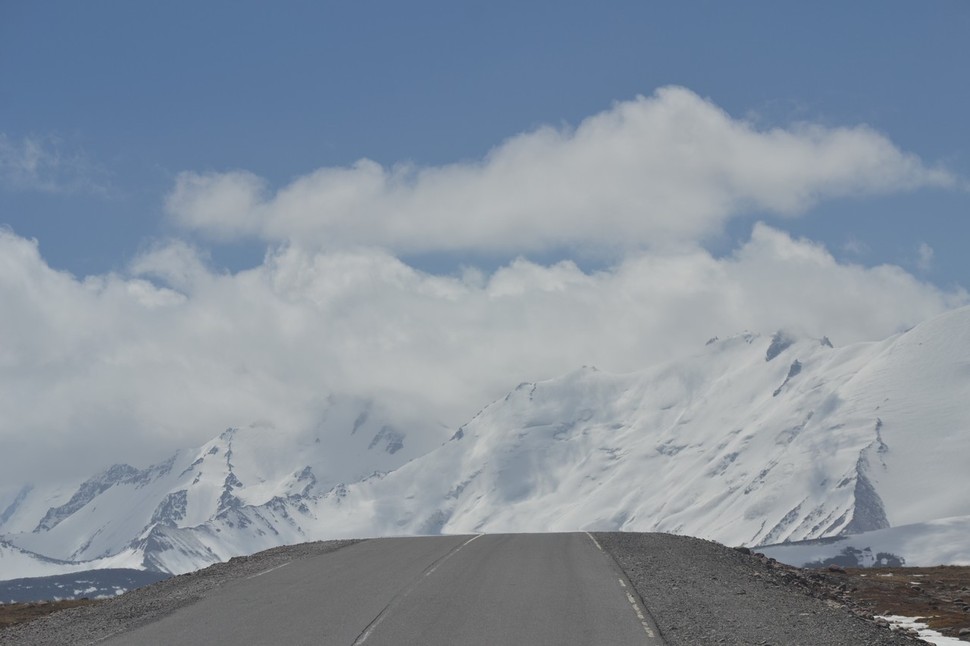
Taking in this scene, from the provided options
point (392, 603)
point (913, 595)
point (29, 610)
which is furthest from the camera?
point (913, 595)

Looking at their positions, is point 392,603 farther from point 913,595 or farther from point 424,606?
point 913,595

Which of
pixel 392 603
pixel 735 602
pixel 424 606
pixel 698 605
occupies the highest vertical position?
pixel 392 603

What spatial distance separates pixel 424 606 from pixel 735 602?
300 inches

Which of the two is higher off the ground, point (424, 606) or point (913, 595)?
point (424, 606)

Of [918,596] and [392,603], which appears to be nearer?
[392,603]

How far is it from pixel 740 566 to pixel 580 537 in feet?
42.2

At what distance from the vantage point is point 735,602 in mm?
27047

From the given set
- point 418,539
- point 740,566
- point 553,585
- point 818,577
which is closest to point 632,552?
point 740,566

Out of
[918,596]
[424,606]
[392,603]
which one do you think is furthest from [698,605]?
[918,596]

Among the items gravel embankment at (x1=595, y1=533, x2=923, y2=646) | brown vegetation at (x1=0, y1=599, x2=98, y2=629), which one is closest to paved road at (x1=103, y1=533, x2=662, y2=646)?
gravel embankment at (x1=595, y1=533, x2=923, y2=646)

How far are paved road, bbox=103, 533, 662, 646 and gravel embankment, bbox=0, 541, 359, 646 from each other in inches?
26.3

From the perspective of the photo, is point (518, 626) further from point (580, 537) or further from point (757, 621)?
point (580, 537)

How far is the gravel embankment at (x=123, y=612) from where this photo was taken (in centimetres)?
2370

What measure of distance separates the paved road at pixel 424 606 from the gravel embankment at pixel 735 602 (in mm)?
774
